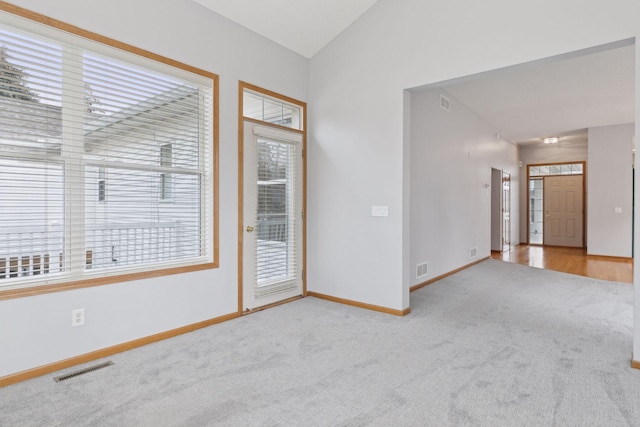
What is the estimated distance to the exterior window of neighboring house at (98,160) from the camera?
8.09ft

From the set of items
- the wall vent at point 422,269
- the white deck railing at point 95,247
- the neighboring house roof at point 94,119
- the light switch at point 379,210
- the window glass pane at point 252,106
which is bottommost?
the wall vent at point 422,269

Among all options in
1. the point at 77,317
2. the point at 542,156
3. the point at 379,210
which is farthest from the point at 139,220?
the point at 542,156

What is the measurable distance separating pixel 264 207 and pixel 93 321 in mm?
1933

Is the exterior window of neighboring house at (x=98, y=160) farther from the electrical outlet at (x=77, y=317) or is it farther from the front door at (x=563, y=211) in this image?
the front door at (x=563, y=211)

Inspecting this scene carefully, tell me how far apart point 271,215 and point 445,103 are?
3.48 metres

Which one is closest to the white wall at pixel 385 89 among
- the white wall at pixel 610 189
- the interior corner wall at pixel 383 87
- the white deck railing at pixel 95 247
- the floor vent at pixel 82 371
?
the interior corner wall at pixel 383 87

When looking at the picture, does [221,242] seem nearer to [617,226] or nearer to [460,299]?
[460,299]

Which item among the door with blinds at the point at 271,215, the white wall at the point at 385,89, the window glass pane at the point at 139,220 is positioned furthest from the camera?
the door with blinds at the point at 271,215

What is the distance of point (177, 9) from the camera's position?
3217 mm

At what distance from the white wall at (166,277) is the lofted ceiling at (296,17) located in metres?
0.10

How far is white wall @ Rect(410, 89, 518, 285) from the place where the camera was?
5.07 m

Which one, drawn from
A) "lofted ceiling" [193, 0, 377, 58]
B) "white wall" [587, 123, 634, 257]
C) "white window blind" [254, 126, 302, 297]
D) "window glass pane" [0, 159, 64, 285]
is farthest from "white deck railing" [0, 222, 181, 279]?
"white wall" [587, 123, 634, 257]

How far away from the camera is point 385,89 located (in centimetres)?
393

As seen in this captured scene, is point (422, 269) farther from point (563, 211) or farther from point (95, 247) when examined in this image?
point (563, 211)
